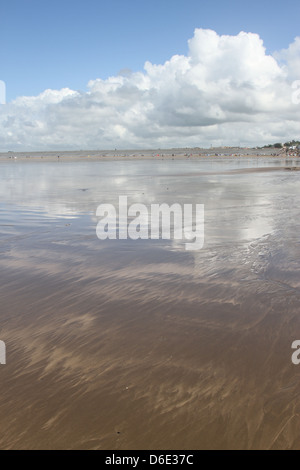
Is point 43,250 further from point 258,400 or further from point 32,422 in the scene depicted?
point 258,400

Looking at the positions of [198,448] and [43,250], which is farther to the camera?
[43,250]

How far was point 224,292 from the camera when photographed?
19.7 feet

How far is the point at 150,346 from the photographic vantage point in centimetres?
440

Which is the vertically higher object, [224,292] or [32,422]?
[224,292]

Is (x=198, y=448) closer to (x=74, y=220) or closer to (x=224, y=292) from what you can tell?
(x=224, y=292)

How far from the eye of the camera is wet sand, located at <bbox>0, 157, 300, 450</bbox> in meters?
3.16

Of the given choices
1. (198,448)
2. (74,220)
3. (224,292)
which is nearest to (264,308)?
(224,292)

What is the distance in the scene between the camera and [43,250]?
8.83 metres

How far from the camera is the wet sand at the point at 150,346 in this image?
3.16 meters

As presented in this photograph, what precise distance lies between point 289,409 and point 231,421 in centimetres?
62

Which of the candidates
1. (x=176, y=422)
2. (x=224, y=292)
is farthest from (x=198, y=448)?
(x=224, y=292)
